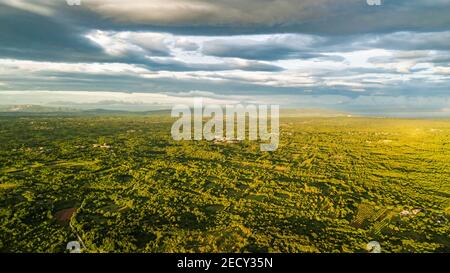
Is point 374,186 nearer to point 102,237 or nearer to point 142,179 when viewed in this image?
point 142,179

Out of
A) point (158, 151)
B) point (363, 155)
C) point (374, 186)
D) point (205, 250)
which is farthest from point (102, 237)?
point (363, 155)

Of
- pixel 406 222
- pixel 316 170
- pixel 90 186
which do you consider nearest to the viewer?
pixel 406 222

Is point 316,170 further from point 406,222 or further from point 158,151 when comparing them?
point 158,151

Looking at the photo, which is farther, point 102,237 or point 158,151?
point 158,151

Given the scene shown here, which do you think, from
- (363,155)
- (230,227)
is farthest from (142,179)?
(363,155)
